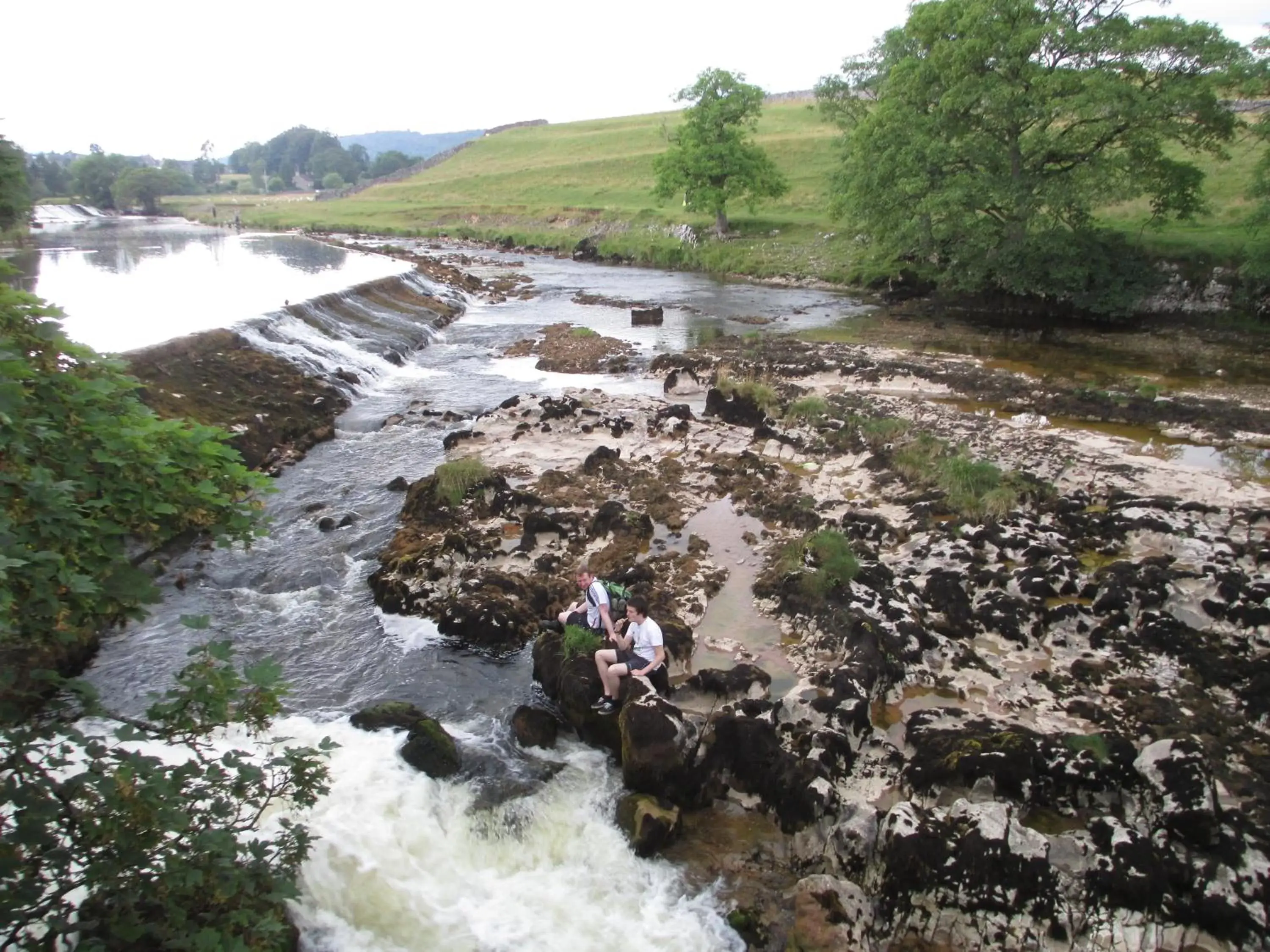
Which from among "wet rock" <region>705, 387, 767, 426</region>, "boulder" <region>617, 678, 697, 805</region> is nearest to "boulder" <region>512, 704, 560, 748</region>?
"boulder" <region>617, 678, 697, 805</region>

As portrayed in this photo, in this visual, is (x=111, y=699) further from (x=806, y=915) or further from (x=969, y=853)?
(x=969, y=853)

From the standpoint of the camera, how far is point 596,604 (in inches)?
471

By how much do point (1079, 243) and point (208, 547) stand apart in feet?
124

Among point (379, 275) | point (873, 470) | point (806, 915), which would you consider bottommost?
point (806, 915)

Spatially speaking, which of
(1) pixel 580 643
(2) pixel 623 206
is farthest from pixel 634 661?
(2) pixel 623 206

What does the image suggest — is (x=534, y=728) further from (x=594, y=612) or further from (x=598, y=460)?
(x=598, y=460)

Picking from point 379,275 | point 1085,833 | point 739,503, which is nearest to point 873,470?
point 739,503

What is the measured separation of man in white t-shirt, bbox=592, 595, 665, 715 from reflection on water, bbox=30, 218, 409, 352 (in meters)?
7.37

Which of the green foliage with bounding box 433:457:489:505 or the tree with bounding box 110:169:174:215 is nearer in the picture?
the green foliage with bounding box 433:457:489:505

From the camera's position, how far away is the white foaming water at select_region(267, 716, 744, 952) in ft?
26.5

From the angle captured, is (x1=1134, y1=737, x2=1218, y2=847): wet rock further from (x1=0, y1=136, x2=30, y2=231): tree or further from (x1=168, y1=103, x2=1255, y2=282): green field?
(x1=0, y1=136, x2=30, y2=231): tree

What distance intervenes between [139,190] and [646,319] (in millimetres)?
129380

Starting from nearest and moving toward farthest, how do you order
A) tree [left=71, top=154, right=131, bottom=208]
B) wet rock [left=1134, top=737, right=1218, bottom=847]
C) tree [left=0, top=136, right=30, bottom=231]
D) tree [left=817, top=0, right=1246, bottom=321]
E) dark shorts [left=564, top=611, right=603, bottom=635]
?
wet rock [left=1134, top=737, right=1218, bottom=847], dark shorts [left=564, top=611, right=603, bottom=635], tree [left=817, top=0, right=1246, bottom=321], tree [left=0, top=136, right=30, bottom=231], tree [left=71, top=154, right=131, bottom=208]

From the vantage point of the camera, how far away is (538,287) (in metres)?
53.0
